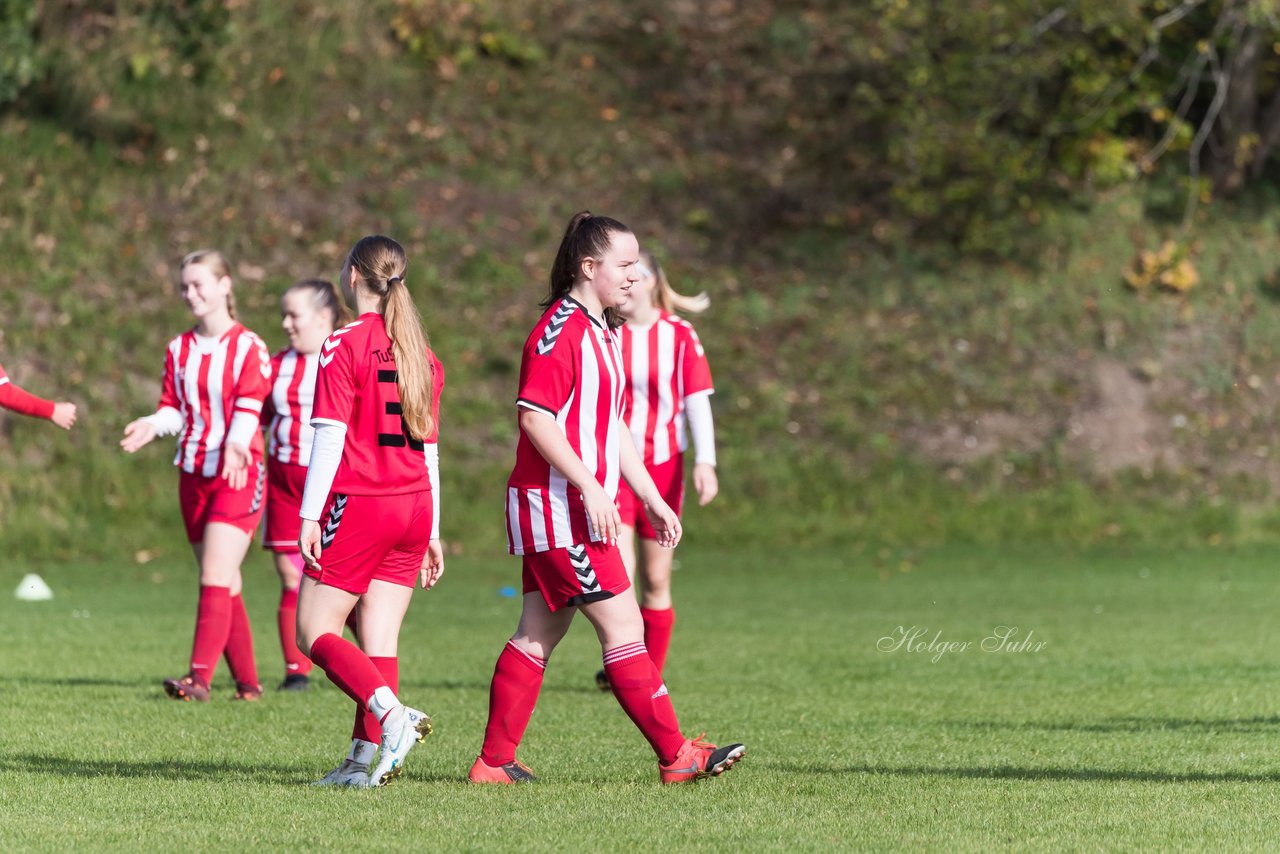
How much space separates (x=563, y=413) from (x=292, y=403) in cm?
303

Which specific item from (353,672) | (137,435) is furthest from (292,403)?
(353,672)

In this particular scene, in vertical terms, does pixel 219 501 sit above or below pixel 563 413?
below

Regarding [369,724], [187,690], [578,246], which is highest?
[578,246]

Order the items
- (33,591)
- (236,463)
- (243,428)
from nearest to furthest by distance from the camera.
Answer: (236,463) → (243,428) → (33,591)

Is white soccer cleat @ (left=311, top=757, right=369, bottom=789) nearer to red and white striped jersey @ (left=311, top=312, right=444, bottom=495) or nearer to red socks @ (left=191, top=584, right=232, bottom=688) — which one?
red and white striped jersey @ (left=311, top=312, right=444, bottom=495)

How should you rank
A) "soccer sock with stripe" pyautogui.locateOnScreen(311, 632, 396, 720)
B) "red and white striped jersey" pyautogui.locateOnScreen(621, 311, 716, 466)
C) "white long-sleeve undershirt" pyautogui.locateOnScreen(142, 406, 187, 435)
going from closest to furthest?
"soccer sock with stripe" pyautogui.locateOnScreen(311, 632, 396, 720)
"white long-sleeve undershirt" pyautogui.locateOnScreen(142, 406, 187, 435)
"red and white striped jersey" pyautogui.locateOnScreen(621, 311, 716, 466)

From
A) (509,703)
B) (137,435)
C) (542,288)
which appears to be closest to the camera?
(509,703)

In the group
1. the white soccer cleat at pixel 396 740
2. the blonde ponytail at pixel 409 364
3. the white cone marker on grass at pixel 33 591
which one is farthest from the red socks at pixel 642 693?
the white cone marker on grass at pixel 33 591

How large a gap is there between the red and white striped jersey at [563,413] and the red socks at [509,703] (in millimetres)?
434

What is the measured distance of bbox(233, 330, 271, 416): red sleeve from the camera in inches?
281

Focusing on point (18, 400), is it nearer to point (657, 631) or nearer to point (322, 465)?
point (322, 465)

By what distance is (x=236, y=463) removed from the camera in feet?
22.8

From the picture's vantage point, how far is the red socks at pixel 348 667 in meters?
5.07

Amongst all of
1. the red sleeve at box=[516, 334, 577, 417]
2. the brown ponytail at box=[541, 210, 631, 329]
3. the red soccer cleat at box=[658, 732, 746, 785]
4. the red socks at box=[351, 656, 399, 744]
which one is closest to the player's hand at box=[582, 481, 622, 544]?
the red sleeve at box=[516, 334, 577, 417]
